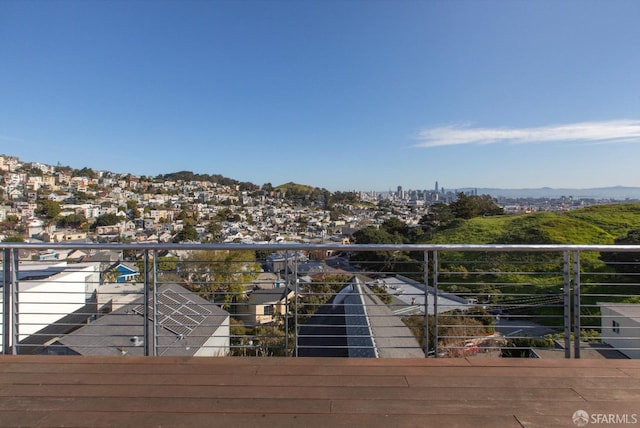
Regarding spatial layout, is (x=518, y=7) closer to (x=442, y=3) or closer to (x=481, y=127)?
(x=442, y=3)

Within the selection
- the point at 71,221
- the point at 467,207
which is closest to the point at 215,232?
the point at 71,221

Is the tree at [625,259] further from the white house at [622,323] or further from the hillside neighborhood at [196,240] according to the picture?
the hillside neighborhood at [196,240]

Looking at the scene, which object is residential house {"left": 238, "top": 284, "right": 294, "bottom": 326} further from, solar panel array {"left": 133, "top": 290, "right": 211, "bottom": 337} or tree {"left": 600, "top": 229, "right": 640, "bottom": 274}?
tree {"left": 600, "top": 229, "right": 640, "bottom": 274}

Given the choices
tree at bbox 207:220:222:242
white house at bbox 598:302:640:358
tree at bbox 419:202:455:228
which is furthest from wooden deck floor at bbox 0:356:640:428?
tree at bbox 419:202:455:228

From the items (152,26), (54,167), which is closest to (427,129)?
(152,26)

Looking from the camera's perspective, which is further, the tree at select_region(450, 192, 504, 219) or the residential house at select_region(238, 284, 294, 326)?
the tree at select_region(450, 192, 504, 219)

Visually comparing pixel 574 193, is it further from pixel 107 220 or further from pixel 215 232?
pixel 107 220

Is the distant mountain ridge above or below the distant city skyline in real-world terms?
below
